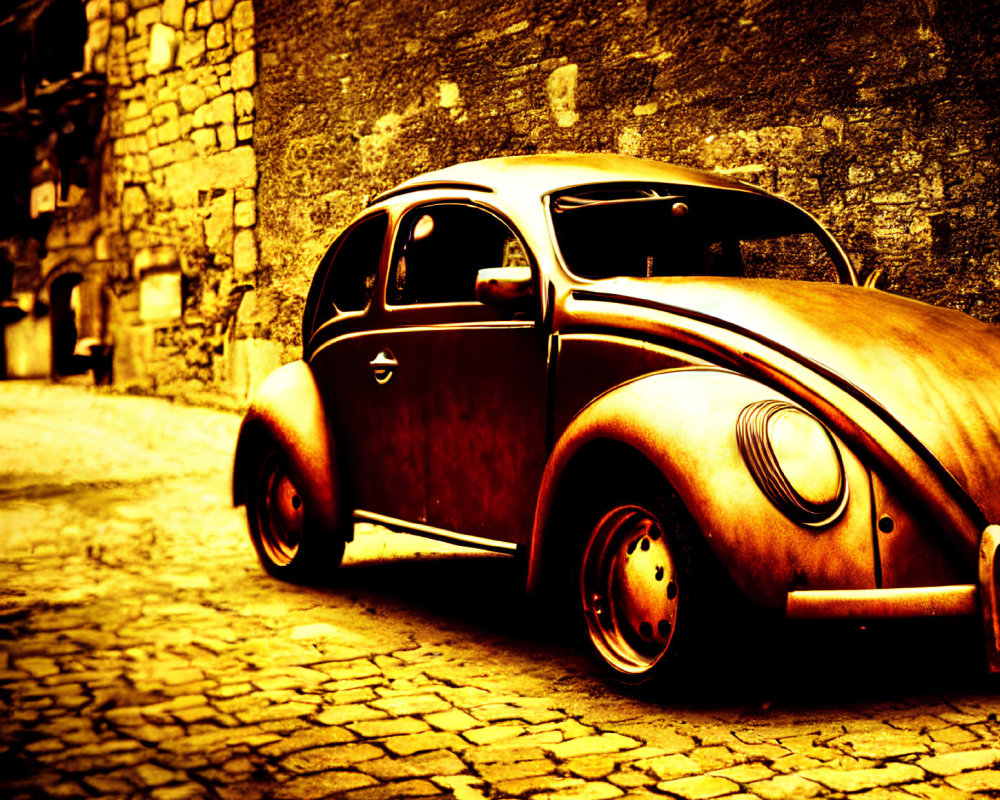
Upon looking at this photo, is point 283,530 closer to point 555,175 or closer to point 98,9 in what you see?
point 555,175

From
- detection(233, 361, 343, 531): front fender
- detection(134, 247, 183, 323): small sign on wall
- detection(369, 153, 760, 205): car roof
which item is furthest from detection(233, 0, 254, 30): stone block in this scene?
detection(369, 153, 760, 205): car roof

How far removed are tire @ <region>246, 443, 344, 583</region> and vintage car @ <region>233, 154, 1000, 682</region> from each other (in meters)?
0.02

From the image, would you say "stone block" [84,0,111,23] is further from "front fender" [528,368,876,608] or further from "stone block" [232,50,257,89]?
"front fender" [528,368,876,608]

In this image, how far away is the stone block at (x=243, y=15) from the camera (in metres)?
11.8

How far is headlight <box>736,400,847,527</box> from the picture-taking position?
120 inches

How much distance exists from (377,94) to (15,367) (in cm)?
1094

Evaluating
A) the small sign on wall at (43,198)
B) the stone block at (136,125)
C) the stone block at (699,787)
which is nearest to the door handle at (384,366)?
the stone block at (699,787)

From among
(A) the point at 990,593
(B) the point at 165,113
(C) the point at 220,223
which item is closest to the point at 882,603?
(A) the point at 990,593

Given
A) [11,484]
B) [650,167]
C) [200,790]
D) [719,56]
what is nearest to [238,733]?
[200,790]

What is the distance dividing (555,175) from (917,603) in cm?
200

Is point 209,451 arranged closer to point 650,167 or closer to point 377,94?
point 377,94

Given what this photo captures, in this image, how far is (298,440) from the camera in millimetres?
4910

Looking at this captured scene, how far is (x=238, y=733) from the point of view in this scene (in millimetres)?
3164

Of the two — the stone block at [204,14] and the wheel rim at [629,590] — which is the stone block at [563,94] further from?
the wheel rim at [629,590]
